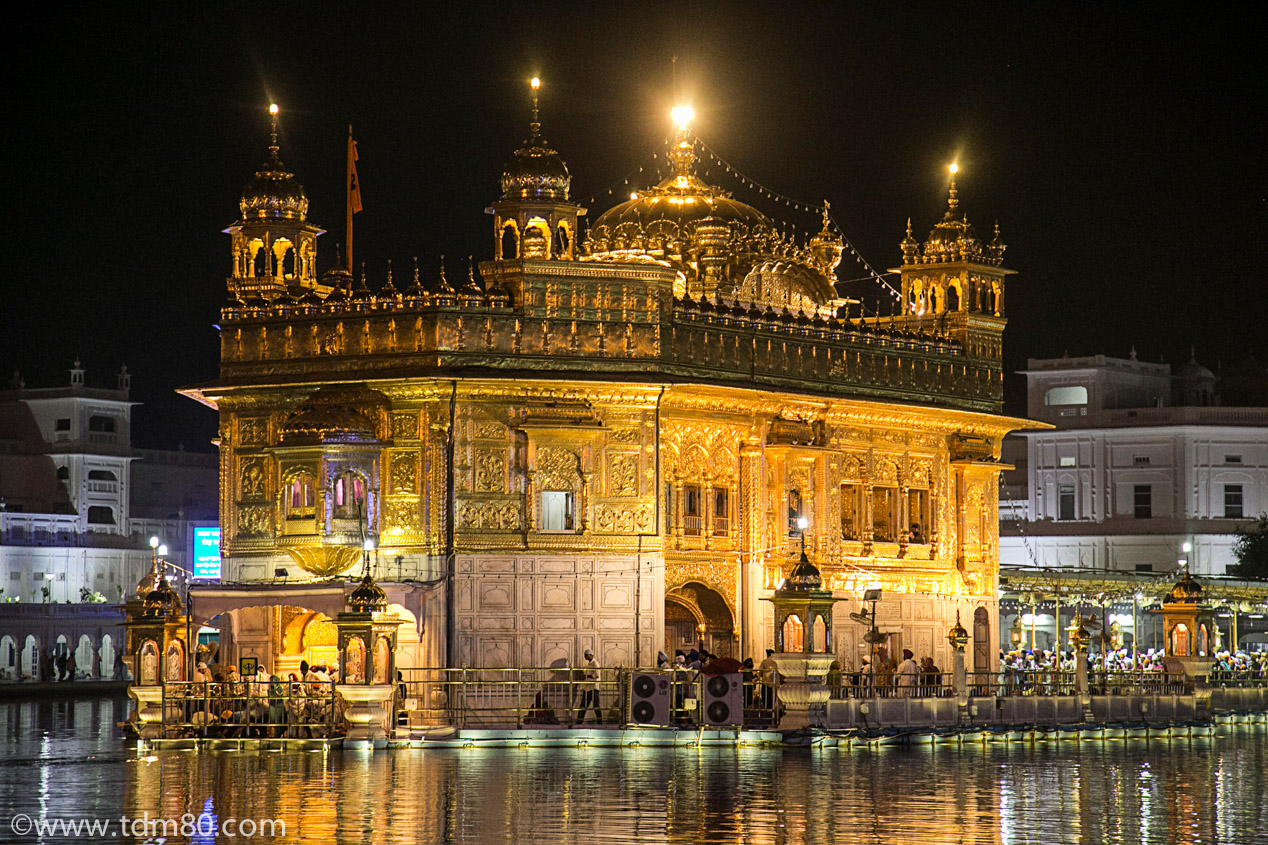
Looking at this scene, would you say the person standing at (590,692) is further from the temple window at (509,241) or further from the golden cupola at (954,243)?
the golden cupola at (954,243)

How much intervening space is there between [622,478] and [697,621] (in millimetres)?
Result: 4223

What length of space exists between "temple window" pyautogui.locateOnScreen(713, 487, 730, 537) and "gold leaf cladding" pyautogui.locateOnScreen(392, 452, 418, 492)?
5.43 meters

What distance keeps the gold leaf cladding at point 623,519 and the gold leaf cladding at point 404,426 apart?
3.22 meters

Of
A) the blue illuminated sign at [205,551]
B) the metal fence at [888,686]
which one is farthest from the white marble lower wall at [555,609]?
the blue illuminated sign at [205,551]

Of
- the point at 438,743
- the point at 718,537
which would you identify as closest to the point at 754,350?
the point at 718,537

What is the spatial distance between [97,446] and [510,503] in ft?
164

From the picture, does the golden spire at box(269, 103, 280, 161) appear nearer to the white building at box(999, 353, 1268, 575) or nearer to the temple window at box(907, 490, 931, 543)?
the temple window at box(907, 490, 931, 543)

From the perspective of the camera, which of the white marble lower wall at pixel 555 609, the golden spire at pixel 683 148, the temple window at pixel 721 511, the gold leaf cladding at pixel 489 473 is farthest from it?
the golden spire at pixel 683 148

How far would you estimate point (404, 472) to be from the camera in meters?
33.3

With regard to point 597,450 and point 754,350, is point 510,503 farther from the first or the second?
point 754,350

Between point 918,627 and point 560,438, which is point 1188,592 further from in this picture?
point 560,438

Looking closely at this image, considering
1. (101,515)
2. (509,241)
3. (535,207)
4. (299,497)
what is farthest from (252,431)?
(101,515)

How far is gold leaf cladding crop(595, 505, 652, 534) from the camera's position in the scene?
110 feet

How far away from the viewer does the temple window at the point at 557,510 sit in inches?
1318
